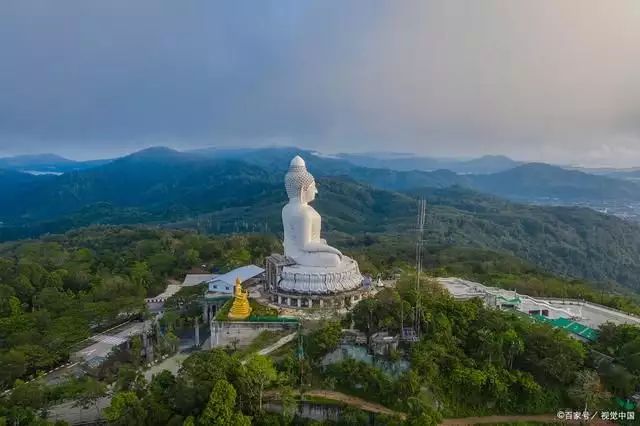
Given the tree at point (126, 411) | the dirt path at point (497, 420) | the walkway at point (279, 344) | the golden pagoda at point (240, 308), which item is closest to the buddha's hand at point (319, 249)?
the golden pagoda at point (240, 308)

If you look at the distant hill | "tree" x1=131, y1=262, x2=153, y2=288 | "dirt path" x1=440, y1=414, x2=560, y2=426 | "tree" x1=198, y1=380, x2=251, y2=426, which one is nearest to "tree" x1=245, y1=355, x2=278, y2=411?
→ "tree" x1=198, y1=380, x2=251, y2=426

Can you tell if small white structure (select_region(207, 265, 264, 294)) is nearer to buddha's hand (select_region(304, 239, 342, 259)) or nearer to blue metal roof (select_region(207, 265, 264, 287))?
blue metal roof (select_region(207, 265, 264, 287))

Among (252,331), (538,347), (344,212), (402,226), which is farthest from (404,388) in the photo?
(344,212)

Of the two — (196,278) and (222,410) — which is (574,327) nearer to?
(222,410)

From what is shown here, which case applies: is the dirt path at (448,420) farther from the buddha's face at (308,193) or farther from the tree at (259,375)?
the buddha's face at (308,193)

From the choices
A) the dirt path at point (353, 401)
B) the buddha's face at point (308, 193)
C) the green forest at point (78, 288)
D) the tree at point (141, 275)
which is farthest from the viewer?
the tree at point (141, 275)

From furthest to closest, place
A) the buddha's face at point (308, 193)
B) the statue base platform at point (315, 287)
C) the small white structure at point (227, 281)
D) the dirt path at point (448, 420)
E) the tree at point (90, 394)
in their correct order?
the small white structure at point (227, 281) → the buddha's face at point (308, 193) → the statue base platform at point (315, 287) → the tree at point (90, 394) → the dirt path at point (448, 420)

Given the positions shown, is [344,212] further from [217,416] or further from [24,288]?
[217,416]

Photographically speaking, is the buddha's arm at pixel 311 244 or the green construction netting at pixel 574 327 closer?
the green construction netting at pixel 574 327

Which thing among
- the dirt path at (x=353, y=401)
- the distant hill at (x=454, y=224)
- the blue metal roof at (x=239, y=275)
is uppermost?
the blue metal roof at (x=239, y=275)
